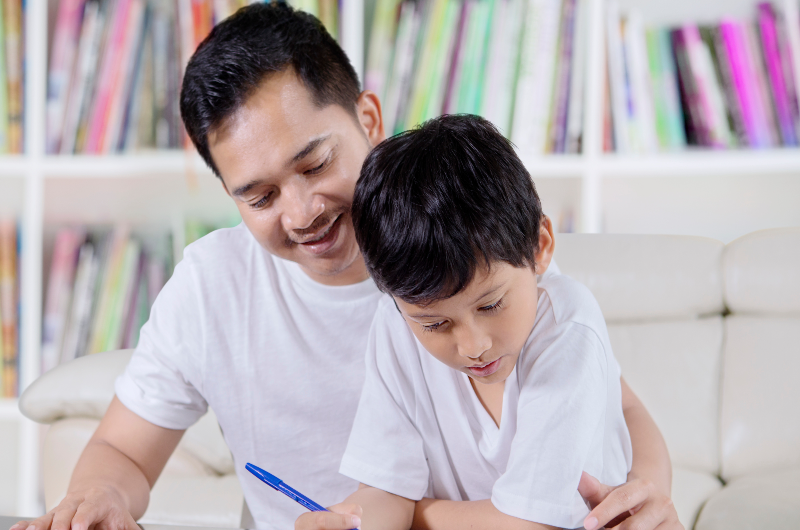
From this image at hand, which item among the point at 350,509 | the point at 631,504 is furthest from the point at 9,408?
the point at 631,504

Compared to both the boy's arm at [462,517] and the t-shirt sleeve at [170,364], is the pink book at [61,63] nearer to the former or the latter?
the t-shirt sleeve at [170,364]

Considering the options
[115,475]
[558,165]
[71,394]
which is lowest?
[71,394]

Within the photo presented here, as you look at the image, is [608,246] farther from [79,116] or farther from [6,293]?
[6,293]

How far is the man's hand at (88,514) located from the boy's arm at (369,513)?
24cm

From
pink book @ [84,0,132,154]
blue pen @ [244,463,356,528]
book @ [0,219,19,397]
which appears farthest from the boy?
book @ [0,219,19,397]

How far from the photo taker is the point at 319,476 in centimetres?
111

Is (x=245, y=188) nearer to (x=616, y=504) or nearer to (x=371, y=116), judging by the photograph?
(x=371, y=116)

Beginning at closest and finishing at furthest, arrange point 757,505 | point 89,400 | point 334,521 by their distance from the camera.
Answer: point 334,521, point 757,505, point 89,400

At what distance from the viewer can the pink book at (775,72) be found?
1659mm

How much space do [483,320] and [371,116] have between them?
464mm

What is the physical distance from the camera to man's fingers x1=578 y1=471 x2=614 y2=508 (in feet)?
2.42

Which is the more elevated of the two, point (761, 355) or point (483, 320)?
point (483, 320)

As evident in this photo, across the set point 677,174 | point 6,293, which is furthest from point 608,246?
point 6,293

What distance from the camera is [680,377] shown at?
1419 millimetres
